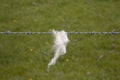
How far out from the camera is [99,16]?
209 inches

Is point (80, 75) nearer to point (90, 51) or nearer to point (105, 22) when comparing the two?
point (90, 51)

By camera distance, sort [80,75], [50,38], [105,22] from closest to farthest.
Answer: [80,75] < [50,38] < [105,22]

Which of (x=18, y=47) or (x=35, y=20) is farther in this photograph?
(x=35, y=20)

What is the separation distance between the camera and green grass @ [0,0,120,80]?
3803mm

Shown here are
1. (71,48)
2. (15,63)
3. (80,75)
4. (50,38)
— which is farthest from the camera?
(50,38)

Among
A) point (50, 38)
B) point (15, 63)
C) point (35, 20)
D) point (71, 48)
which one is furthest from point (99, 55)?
point (35, 20)

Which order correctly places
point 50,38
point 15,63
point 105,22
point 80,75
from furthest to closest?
point 105,22 → point 50,38 → point 15,63 → point 80,75

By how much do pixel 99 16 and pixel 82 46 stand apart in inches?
46.7

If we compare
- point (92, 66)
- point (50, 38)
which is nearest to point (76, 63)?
point (92, 66)

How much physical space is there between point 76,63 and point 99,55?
40cm

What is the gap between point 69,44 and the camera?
14.4 feet

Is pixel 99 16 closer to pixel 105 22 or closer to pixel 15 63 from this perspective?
pixel 105 22

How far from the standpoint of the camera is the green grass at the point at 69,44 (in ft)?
12.5

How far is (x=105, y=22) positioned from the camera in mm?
5121
